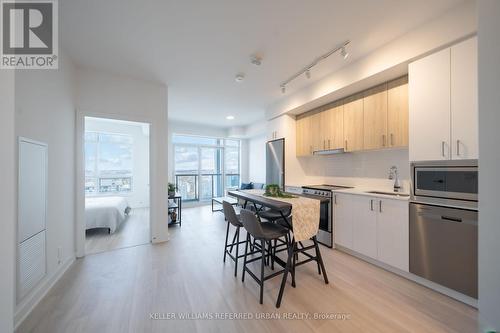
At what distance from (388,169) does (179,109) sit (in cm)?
457

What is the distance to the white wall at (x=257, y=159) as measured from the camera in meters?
6.43

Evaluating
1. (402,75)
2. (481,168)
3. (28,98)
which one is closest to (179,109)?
(28,98)

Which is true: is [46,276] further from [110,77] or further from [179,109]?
[179,109]

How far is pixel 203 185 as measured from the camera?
22.3ft

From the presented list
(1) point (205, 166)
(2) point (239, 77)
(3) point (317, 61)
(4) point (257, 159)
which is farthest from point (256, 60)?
(1) point (205, 166)

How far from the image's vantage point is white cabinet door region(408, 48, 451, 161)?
1895mm

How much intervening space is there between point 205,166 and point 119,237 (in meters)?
3.67

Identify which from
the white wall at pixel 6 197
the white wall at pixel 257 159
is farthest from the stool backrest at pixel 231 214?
the white wall at pixel 257 159

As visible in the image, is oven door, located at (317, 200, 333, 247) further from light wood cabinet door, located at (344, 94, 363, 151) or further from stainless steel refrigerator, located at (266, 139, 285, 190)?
stainless steel refrigerator, located at (266, 139, 285, 190)

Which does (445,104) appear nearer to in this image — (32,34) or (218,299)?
(218,299)

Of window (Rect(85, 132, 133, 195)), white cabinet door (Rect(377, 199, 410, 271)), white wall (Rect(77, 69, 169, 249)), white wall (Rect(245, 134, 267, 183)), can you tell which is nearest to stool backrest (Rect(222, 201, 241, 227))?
white wall (Rect(77, 69, 169, 249))

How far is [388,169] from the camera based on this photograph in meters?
2.88

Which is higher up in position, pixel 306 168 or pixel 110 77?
pixel 110 77

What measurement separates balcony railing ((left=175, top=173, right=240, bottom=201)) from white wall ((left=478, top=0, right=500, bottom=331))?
6310 millimetres
